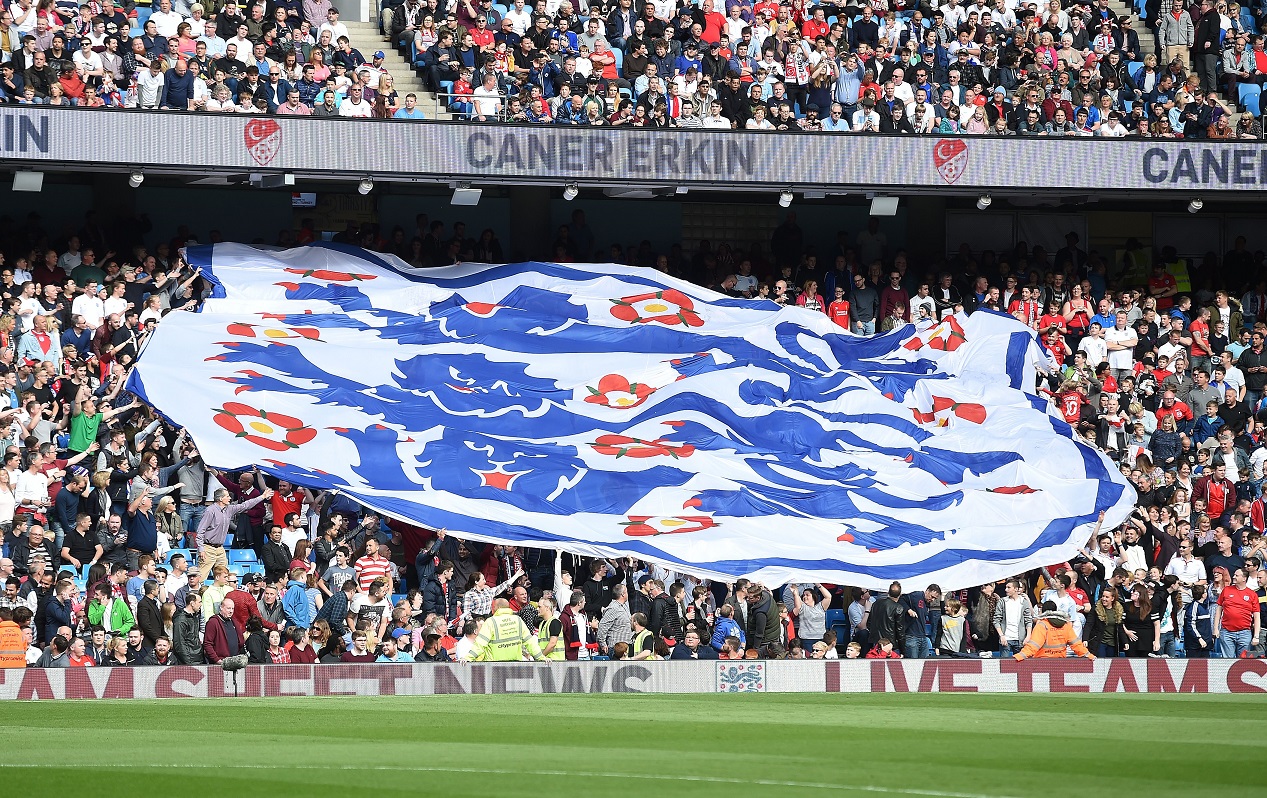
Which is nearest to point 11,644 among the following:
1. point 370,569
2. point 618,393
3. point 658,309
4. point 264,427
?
point 370,569

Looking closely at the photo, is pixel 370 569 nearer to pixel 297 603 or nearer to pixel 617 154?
pixel 297 603

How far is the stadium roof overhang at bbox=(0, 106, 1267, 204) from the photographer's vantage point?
81.1 ft

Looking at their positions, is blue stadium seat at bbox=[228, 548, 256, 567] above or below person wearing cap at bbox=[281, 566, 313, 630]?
above

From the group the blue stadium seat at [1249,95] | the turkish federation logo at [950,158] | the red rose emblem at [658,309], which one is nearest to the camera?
the red rose emblem at [658,309]

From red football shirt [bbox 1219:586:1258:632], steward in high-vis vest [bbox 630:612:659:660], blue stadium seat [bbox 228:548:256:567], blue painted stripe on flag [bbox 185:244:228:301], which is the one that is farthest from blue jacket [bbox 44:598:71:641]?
red football shirt [bbox 1219:586:1258:632]

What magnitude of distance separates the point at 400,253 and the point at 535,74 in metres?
3.18

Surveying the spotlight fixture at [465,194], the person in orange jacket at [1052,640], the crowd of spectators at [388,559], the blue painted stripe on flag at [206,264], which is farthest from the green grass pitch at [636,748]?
the spotlight fixture at [465,194]

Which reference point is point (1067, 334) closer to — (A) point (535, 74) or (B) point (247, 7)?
(A) point (535, 74)

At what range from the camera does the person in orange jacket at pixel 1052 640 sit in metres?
19.7

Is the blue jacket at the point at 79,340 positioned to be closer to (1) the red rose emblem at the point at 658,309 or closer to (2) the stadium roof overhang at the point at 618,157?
(2) the stadium roof overhang at the point at 618,157

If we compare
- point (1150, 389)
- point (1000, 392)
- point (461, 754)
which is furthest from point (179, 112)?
point (461, 754)

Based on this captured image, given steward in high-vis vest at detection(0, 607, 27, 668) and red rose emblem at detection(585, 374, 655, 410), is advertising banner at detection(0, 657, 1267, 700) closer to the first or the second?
steward in high-vis vest at detection(0, 607, 27, 668)

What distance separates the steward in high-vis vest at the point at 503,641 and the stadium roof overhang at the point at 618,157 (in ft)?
29.7

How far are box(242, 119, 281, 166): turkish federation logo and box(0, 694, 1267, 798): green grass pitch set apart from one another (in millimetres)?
11030
